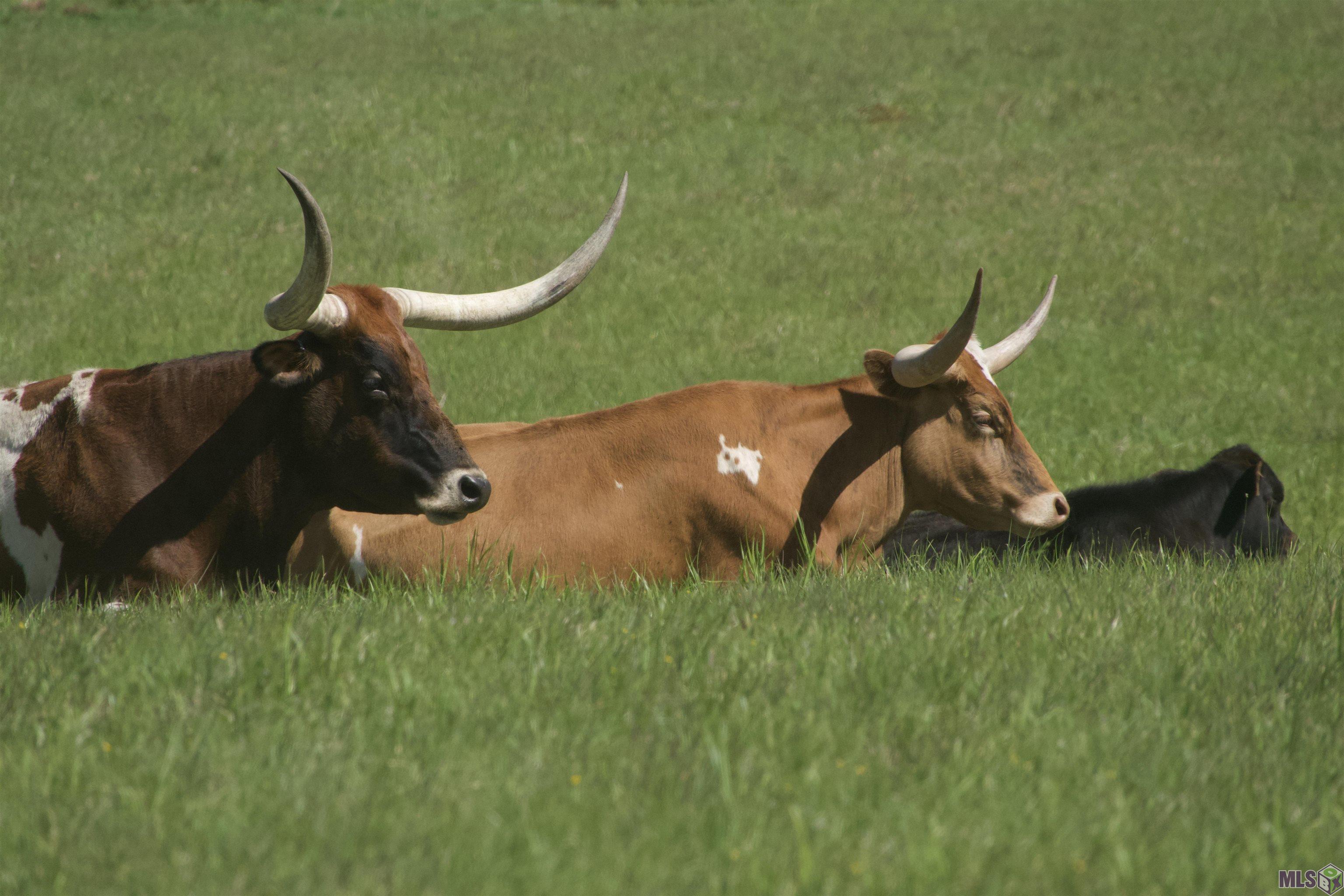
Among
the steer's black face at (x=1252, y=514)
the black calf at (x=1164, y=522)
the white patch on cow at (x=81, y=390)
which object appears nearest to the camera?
the white patch on cow at (x=81, y=390)

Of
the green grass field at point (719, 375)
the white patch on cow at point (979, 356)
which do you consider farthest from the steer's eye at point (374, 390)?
the white patch on cow at point (979, 356)

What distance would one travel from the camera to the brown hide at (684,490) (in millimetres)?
5754

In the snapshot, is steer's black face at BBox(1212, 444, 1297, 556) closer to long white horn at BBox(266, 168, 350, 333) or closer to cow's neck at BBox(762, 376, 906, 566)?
cow's neck at BBox(762, 376, 906, 566)

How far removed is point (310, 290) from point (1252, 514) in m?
5.55

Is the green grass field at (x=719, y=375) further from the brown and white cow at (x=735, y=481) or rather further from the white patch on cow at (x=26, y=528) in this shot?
the white patch on cow at (x=26, y=528)

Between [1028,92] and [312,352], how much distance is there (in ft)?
67.3

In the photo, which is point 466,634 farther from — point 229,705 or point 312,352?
point 312,352

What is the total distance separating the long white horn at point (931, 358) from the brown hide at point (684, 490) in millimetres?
202

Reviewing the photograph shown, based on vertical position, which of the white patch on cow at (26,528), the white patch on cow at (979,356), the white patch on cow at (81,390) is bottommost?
the white patch on cow at (26,528)

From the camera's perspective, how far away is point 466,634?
385cm

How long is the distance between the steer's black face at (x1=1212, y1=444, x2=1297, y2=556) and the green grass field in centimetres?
111

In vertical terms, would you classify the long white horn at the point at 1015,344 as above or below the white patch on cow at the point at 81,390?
above

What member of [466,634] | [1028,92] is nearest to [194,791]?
[466,634]

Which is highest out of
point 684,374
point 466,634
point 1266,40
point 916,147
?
point 1266,40
